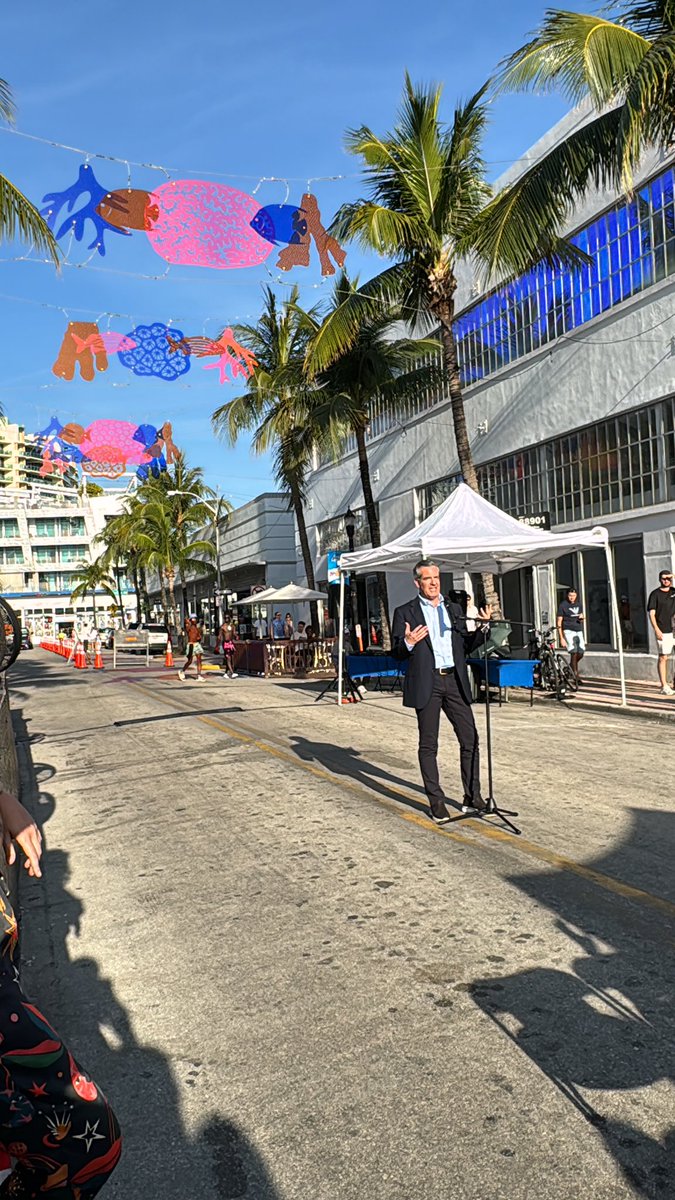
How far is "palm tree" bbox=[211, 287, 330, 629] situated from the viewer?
90.3ft

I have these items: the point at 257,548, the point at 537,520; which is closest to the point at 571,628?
the point at 537,520

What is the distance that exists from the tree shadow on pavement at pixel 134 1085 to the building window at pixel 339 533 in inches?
1123

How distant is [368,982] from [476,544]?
32.2 feet

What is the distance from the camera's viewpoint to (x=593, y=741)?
11.5 metres

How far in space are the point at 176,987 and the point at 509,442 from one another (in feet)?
68.1

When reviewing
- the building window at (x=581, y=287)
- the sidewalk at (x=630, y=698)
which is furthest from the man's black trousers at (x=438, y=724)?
the building window at (x=581, y=287)

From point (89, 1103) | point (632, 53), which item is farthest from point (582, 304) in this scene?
point (89, 1103)

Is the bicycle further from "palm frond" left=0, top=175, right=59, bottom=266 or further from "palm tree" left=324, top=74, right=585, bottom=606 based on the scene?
"palm frond" left=0, top=175, right=59, bottom=266

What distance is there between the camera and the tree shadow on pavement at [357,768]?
324 inches

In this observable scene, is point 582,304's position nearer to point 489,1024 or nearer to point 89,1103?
point 489,1024

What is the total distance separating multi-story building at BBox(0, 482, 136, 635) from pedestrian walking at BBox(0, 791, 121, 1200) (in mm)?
119805

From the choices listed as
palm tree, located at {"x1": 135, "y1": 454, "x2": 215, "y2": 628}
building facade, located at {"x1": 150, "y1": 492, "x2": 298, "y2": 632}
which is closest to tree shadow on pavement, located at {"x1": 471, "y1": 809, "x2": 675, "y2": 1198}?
building facade, located at {"x1": 150, "y1": 492, "x2": 298, "y2": 632}

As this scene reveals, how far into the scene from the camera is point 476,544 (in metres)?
13.6

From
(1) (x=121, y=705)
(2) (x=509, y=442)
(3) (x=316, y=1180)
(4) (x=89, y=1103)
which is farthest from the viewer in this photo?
(2) (x=509, y=442)
